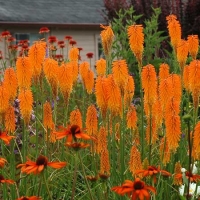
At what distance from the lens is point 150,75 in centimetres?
356

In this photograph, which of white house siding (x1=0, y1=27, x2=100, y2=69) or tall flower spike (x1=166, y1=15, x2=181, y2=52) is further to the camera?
white house siding (x1=0, y1=27, x2=100, y2=69)

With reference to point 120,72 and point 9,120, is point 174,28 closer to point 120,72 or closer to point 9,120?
point 120,72

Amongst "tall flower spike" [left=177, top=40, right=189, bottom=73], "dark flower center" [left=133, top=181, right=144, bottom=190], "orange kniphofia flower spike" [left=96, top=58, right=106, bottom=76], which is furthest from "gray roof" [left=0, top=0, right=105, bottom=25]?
"dark flower center" [left=133, top=181, right=144, bottom=190]

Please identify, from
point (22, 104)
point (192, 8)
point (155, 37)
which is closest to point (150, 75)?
point (22, 104)

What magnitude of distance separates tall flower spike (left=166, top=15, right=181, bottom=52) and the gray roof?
21244 mm

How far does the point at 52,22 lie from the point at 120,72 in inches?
903

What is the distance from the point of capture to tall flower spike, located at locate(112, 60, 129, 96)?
12.2 ft

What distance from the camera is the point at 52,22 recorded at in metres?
26.4

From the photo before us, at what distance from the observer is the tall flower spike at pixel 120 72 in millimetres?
3729

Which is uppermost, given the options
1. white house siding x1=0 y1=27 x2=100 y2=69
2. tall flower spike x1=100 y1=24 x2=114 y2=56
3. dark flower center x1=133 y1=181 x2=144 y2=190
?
tall flower spike x1=100 y1=24 x2=114 y2=56

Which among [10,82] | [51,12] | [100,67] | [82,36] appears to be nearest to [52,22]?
[82,36]

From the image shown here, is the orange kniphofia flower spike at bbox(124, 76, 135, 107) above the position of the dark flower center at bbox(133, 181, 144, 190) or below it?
above

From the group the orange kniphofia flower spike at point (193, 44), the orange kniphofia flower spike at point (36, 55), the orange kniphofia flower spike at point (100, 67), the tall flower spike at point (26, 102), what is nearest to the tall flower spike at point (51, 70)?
the orange kniphofia flower spike at point (36, 55)

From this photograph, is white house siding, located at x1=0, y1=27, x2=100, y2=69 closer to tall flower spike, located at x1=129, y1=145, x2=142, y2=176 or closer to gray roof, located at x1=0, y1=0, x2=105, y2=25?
gray roof, located at x1=0, y1=0, x2=105, y2=25
